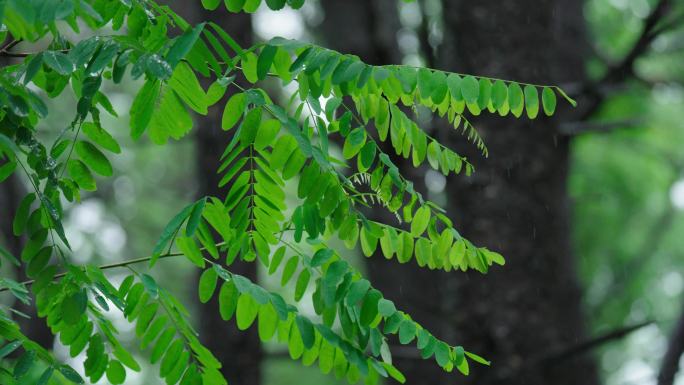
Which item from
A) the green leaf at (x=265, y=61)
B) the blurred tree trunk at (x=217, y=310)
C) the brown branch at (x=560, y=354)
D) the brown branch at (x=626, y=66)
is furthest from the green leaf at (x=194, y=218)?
the blurred tree trunk at (x=217, y=310)

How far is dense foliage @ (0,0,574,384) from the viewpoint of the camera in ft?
7.14

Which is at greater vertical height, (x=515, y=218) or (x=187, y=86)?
(x=515, y=218)

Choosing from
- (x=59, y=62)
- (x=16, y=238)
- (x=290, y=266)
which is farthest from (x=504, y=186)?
(x=59, y=62)

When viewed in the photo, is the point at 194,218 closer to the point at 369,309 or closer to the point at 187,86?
the point at 187,86

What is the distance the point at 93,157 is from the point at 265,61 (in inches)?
25.4

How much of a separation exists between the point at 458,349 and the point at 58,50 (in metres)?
1.24

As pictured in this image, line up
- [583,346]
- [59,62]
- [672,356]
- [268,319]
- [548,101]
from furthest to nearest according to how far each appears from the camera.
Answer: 1. [583,346]
2. [672,356]
3. [268,319]
4. [548,101]
5. [59,62]

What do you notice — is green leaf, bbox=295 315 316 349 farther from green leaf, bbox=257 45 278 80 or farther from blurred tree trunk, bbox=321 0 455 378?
Answer: blurred tree trunk, bbox=321 0 455 378

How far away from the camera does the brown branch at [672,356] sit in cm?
Answer: 413

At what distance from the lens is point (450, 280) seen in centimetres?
584

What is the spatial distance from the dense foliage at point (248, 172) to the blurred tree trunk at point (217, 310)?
4759mm

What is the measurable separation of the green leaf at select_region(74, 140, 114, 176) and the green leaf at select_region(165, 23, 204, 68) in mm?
639

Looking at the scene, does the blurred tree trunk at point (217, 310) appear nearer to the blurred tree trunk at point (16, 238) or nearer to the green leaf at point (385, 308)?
the blurred tree trunk at point (16, 238)

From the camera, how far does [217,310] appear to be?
741 cm
